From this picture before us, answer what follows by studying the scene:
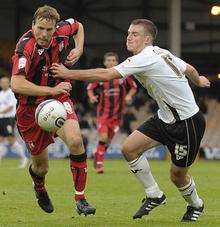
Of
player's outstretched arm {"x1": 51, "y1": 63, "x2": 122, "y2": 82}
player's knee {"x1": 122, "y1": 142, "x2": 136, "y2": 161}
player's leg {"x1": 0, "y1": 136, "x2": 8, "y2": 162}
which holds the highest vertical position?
player's outstretched arm {"x1": 51, "y1": 63, "x2": 122, "y2": 82}

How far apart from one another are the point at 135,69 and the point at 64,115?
3.34ft

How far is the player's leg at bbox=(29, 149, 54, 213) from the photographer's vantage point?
10.8 meters

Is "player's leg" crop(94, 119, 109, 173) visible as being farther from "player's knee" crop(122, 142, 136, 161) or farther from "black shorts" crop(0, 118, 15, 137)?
"player's knee" crop(122, 142, 136, 161)

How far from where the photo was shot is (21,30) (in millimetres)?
37000

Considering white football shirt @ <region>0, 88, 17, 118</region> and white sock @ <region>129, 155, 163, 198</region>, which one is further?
white football shirt @ <region>0, 88, 17, 118</region>

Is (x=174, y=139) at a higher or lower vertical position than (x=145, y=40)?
lower

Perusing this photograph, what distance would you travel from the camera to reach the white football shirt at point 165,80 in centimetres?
960

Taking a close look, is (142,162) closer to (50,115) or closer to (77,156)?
(77,156)

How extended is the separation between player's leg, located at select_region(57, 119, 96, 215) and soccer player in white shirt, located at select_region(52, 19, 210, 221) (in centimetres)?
56

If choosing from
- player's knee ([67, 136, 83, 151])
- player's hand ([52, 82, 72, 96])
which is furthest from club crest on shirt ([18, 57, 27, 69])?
player's knee ([67, 136, 83, 151])

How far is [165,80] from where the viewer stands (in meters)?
9.78

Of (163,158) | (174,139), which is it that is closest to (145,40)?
(174,139)

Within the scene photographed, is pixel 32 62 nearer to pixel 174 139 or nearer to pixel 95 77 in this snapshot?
pixel 95 77

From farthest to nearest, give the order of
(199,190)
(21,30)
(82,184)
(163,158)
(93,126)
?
(21,30), (93,126), (163,158), (199,190), (82,184)
